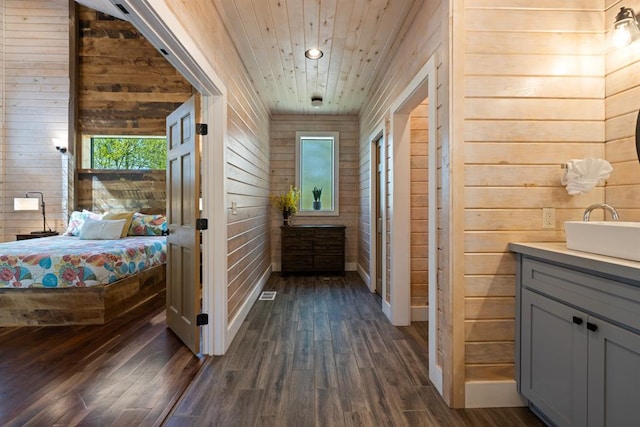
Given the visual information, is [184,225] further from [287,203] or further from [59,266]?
[287,203]

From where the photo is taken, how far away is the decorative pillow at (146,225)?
449 centimetres

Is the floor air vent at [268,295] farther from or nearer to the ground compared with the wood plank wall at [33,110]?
nearer to the ground

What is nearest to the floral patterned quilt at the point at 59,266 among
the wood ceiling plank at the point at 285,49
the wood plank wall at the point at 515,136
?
the wood ceiling plank at the point at 285,49

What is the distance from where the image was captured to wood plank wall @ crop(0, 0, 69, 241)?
5.18 meters

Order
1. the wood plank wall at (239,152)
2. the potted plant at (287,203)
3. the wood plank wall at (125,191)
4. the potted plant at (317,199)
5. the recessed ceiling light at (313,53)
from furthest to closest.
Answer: the potted plant at (317,199) → the potted plant at (287,203) → the wood plank wall at (125,191) → the recessed ceiling light at (313,53) → the wood plank wall at (239,152)

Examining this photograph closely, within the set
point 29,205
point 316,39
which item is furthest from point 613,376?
point 29,205

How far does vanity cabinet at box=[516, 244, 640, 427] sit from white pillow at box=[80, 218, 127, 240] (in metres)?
4.67

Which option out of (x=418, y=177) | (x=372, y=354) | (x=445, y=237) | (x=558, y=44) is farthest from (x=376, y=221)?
(x=558, y=44)

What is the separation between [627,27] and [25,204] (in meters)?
7.23

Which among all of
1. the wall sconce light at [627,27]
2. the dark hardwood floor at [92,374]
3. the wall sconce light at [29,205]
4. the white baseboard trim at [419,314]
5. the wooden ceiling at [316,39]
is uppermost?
the wooden ceiling at [316,39]

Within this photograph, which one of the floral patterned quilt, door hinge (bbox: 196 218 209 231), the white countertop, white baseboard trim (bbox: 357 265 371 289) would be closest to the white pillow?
the floral patterned quilt

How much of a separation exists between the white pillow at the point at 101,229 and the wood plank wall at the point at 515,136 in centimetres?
441

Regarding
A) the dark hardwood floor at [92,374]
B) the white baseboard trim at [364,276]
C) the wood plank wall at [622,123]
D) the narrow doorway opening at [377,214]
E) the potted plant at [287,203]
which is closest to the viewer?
the wood plank wall at [622,123]

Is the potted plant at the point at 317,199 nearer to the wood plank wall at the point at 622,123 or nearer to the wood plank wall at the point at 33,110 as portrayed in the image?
the wood plank wall at the point at 622,123
